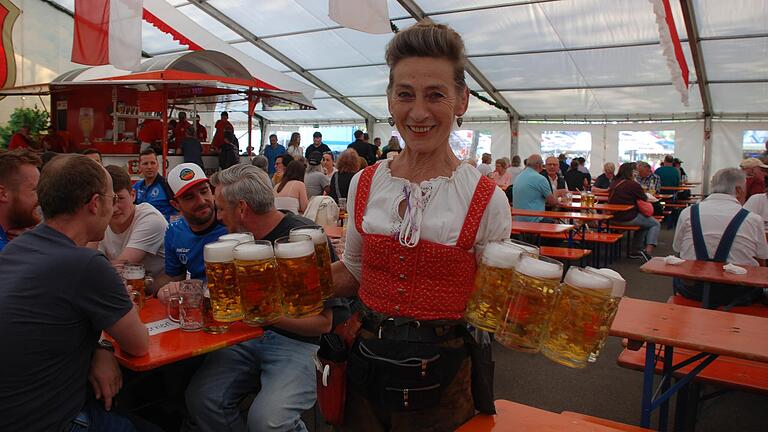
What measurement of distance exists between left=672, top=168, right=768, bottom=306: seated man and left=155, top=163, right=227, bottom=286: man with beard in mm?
2798

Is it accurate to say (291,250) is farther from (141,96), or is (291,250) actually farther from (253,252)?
(141,96)

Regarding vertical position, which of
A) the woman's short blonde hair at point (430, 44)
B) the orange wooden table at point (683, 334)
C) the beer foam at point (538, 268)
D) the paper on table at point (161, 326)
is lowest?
the paper on table at point (161, 326)

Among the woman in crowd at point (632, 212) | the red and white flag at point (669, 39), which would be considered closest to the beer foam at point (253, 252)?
the red and white flag at point (669, 39)

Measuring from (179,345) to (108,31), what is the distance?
2204mm

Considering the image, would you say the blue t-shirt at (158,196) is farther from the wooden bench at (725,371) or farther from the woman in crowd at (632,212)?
the woman in crowd at (632,212)

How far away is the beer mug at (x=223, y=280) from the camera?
3.71 feet

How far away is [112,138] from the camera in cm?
884

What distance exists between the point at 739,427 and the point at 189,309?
2.65m

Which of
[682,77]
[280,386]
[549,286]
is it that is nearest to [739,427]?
[280,386]

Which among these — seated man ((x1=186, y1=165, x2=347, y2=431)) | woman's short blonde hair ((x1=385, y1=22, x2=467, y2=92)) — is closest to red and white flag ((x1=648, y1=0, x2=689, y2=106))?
seated man ((x1=186, y1=165, x2=347, y2=431))

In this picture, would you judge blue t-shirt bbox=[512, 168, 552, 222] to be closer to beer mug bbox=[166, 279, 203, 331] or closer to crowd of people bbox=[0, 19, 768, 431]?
crowd of people bbox=[0, 19, 768, 431]

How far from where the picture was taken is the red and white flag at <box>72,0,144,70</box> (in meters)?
3.00

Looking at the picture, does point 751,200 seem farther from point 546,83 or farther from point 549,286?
point 546,83

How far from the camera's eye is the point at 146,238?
2.55 metres
